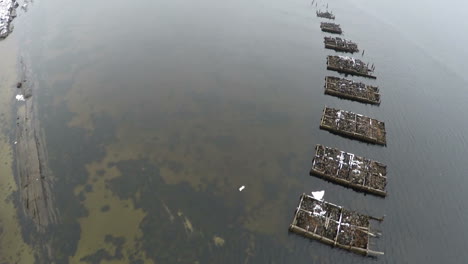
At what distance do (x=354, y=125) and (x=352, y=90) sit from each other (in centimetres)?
929

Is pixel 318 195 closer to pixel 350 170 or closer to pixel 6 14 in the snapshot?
pixel 350 170

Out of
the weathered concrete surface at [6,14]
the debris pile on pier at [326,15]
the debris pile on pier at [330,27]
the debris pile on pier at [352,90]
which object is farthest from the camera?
the debris pile on pier at [326,15]

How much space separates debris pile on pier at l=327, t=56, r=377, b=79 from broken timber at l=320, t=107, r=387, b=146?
44.1 ft

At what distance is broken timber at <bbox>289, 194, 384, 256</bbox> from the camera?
27641 millimetres

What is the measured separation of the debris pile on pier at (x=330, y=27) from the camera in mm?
64250

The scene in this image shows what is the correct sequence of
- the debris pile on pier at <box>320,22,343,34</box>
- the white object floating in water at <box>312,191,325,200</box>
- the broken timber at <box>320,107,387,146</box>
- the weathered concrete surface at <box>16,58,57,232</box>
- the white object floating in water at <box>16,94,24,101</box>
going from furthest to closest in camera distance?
the debris pile on pier at <box>320,22,343,34</box>, the white object floating in water at <box>16,94,24,101</box>, the broken timber at <box>320,107,387,146</box>, the white object floating in water at <box>312,191,325,200</box>, the weathered concrete surface at <box>16,58,57,232</box>

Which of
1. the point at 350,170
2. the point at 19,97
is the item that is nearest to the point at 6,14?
the point at 19,97

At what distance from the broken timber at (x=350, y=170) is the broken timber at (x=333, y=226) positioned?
12.7ft

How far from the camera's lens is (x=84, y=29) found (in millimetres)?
60531

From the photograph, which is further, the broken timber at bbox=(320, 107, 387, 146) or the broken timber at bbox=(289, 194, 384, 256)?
the broken timber at bbox=(320, 107, 387, 146)

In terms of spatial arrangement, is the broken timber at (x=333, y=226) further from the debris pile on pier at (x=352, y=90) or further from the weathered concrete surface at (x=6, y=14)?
the weathered concrete surface at (x=6, y=14)

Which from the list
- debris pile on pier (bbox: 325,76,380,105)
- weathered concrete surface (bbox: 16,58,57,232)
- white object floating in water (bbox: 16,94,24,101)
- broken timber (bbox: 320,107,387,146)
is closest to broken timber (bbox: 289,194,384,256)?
broken timber (bbox: 320,107,387,146)

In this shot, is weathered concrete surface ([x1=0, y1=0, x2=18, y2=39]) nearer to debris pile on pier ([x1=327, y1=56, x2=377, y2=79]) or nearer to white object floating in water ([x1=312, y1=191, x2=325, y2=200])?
debris pile on pier ([x1=327, y1=56, x2=377, y2=79])

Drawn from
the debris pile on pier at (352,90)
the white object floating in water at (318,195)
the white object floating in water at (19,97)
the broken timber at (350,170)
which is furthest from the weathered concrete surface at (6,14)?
the white object floating in water at (318,195)
